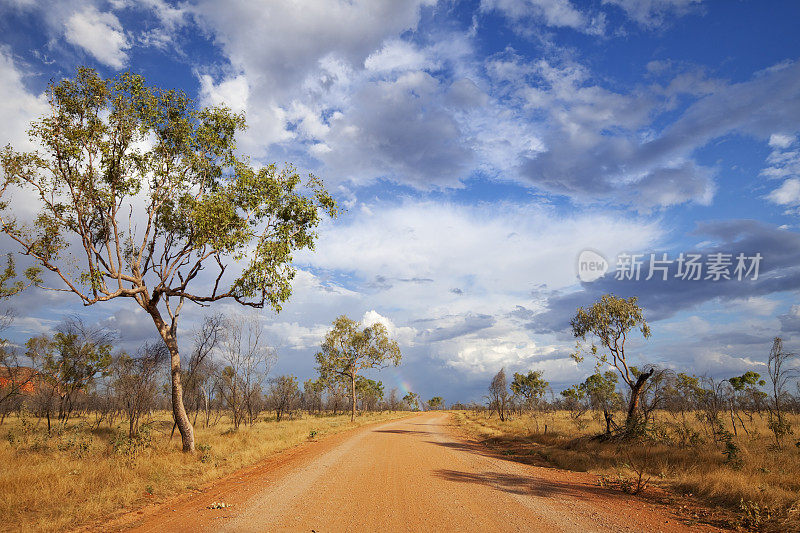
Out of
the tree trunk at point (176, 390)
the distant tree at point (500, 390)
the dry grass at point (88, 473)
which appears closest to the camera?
the dry grass at point (88, 473)

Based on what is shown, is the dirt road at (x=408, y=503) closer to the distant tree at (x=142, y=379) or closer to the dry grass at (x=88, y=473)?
the dry grass at (x=88, y=473)

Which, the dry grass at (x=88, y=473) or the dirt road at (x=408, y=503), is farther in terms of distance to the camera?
the dry grass at (x=88, y=473)

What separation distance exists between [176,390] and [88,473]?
5.13 m

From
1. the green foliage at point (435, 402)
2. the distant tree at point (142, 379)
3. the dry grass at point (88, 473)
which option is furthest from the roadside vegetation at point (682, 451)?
the green foliage at point (435, 402)

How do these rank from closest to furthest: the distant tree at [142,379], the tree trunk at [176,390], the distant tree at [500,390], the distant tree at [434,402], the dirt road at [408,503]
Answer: the dirt road at [408,503] → the tree trunk at [176,390] → the distant tree at [142,379] → the distant tree at [500,390] → the distant tree at [434,402]

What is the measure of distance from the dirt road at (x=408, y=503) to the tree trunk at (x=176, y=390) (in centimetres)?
459

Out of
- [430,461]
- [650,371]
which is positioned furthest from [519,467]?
[650,371]

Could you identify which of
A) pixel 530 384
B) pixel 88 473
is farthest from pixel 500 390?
pixel 88 473

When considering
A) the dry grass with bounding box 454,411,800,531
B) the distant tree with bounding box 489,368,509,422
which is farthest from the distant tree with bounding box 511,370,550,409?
the dry grass with bounding box 454,411,800,531

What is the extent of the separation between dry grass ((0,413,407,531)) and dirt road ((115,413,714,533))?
1.02m

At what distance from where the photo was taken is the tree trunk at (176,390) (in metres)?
15.6

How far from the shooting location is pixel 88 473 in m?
10.8

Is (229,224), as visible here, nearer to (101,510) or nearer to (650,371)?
(101,510)

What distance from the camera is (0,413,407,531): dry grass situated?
789 cm
